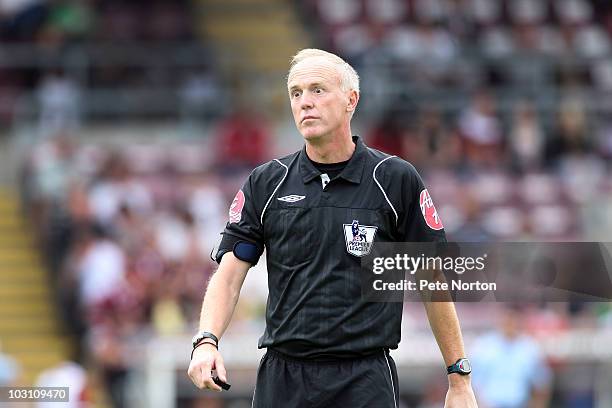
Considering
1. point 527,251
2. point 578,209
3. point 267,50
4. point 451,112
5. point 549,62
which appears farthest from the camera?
point 267,50

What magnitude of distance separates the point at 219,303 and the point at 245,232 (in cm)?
30

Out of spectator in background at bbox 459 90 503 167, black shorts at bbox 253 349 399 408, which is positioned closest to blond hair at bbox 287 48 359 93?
black shorts at bbox 253 349 399 408

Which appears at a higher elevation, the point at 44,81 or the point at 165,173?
the point at 44,81

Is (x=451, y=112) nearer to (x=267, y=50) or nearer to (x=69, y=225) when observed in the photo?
(x=267, y=50)

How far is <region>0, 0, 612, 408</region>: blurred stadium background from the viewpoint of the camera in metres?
13.2

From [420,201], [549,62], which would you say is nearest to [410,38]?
[549,62]

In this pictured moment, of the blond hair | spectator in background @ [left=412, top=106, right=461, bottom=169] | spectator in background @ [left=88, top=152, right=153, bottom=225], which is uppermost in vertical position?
spectator in background @ [left=412, top=106, right=461, bottom=169]

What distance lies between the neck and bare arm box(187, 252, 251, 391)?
0.52 metres

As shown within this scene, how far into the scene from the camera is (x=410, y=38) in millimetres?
18625

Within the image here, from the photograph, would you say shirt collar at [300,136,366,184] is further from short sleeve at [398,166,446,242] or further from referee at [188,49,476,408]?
short sleeve at [398,166,446,242]

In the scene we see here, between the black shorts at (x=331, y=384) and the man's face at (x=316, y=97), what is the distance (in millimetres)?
891

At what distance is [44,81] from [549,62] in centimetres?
637

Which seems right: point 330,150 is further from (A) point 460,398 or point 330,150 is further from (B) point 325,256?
(A) point 460,398

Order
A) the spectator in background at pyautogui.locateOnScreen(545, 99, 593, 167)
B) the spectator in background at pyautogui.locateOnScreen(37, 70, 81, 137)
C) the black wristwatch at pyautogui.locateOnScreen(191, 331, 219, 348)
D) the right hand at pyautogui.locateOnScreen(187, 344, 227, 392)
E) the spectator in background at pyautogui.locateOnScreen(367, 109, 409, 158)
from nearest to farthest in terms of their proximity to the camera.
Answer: the right hand at pyautogui.locateOnScreen(187, 344, 227, 392) < the black wristwatch at pyautogui.locateOnScreen(191, 331, 219, 348) < the spectator in background at pyautogui.locateOnScreen(367, 109, 409, 158) < the spectator in background at pyautogui.locateOnScreen(545, 99, 593, 167) < the spectator in background at pyautogui.locateOnScreen(37, 70, 81, 137)
